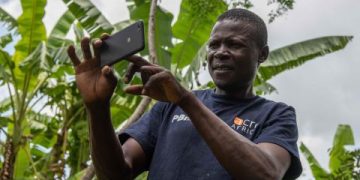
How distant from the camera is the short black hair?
192 cm

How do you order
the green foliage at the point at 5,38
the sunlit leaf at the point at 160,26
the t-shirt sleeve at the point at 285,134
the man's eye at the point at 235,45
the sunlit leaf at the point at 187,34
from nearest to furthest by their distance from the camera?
the t-shirt sleeve at the point at 285,134
the man's eye at the point at 235,45
the sunlit leaf at the point at 160,26
the sunlit leaf at the point at 187,34
the green foliage at the point at 5,38

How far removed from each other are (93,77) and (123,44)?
0.47ft

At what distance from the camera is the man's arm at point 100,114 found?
1.63 meters

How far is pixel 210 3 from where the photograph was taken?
5090 millimetres

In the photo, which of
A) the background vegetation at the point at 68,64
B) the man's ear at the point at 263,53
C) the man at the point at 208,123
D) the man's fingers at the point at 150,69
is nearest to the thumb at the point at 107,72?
the man at the point at 208,123

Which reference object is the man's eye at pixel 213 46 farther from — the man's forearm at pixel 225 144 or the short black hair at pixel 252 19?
the man's forearm at pixel 225 144

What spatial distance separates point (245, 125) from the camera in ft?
5.88

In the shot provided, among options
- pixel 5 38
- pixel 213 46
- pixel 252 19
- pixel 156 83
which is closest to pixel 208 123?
pixel 156 83

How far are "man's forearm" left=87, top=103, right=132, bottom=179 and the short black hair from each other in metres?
0.52

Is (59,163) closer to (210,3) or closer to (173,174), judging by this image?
(210,3)

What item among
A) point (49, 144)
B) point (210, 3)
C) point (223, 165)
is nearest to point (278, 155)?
point (223, 165)

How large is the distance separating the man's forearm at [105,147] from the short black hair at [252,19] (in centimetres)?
52

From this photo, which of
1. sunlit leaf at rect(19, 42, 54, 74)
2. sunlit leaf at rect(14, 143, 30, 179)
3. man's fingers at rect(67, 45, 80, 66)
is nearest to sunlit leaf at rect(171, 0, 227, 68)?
sunlit leaf at rect(19, 42, 54, 74)

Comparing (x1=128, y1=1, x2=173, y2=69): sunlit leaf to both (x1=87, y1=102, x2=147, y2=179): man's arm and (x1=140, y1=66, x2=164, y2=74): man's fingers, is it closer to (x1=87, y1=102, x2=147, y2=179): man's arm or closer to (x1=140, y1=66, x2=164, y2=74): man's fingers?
(x1=87, y1=102, x2=147, y2=179): man's arm
